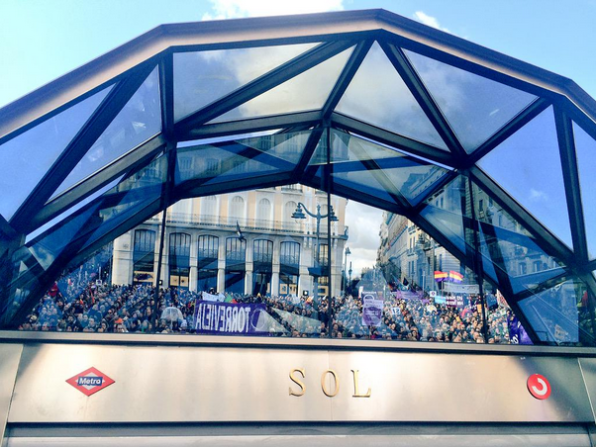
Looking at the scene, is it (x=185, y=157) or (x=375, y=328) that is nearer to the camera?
(x=375, y=328)

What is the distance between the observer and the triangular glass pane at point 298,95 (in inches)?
264

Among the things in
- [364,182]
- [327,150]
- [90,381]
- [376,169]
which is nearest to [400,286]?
[364,182]

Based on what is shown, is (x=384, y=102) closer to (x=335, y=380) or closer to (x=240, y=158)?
(x=240, y=158)

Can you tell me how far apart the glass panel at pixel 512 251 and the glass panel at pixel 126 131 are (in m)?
5.33

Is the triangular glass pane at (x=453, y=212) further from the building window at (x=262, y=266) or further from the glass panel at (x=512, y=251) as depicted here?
the building window at (x=262, y=266)

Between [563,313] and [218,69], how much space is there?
20.4 feet

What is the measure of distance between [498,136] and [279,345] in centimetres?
459

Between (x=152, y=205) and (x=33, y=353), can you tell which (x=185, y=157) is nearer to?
(x=152, y=205)

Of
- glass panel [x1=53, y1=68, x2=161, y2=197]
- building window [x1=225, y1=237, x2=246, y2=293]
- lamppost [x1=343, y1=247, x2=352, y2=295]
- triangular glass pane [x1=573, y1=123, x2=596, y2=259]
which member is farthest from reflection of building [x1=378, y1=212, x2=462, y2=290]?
glass panel [x1=53, y1=68, x2=161, y2=197]

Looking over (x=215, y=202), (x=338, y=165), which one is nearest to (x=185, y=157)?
(x=215, y=202)

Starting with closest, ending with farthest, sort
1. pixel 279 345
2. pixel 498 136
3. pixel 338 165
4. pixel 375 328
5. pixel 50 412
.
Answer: pixel 50 412 → pixel 279 345 → pixel 375 328 → pixel 498 136 → pixel 338 165

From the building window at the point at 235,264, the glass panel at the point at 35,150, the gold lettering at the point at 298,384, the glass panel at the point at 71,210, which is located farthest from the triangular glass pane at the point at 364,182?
the glass panel at the point at 35,150

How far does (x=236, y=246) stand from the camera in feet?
22.3

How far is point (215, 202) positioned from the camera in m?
7.00
